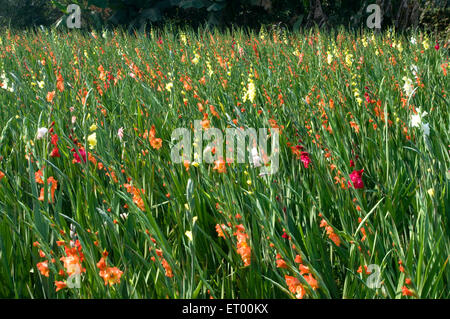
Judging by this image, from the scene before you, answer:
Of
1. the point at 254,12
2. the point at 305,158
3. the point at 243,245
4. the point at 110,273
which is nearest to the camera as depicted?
the point at 110,273

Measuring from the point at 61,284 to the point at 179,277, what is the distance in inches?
8.7

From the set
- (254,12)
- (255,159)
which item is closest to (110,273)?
(255,159)

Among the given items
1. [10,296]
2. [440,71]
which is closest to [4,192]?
[10,296]

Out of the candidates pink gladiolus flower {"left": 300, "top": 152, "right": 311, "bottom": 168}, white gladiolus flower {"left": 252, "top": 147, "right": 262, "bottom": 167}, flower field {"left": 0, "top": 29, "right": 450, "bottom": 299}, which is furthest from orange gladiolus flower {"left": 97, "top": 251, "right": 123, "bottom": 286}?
pink gladiolus flower {"left": 300, "top": 152, "right": 311, "bottom": 168}

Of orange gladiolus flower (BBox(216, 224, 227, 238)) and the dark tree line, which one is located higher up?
the dark tree line

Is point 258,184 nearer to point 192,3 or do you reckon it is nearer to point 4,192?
point 4,192

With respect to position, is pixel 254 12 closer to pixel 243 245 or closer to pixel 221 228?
pixel 221 228

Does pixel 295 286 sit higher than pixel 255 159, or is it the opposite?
pixel 255 159

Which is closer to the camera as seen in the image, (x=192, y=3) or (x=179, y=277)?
(x=179, y=277)

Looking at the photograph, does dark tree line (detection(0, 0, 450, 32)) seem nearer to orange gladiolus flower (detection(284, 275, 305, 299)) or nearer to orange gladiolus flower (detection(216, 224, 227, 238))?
orange gladiolus flower (detection(216, 224, 227, 238))

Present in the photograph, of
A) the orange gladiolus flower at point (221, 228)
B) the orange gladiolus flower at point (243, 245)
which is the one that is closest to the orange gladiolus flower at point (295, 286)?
the orange gladiolus flower at point (243, 245)

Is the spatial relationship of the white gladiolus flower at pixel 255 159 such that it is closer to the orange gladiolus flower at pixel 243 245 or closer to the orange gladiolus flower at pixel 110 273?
the orange gladiolus flower at pixel 243 245

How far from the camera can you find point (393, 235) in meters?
1.18

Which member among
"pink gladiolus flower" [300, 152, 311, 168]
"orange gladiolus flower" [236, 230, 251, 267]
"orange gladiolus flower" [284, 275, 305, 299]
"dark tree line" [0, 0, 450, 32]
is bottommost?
"orange gladiolus flower" [284, 275, 305, 299]
